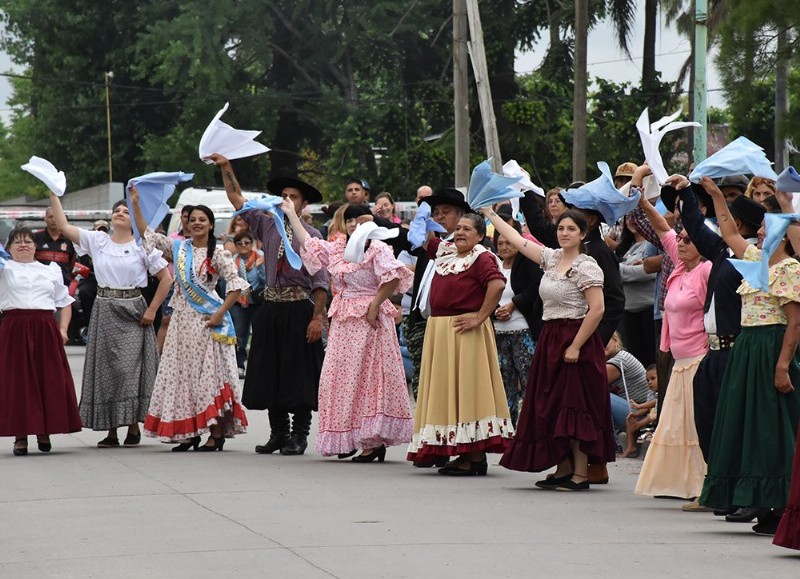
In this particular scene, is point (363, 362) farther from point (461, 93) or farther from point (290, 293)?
point (461, 93)

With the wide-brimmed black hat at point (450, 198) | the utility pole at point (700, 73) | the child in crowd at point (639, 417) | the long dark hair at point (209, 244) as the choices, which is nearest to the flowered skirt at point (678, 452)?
the child in crowd at point (639, 417)

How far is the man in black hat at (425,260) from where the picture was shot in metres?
11.6

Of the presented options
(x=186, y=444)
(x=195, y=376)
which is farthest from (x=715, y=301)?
(x=186, y=444)

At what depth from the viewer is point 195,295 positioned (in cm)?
1266

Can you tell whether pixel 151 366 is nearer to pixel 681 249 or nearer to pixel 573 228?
pixel 573 228

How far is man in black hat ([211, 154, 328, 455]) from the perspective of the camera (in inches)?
487

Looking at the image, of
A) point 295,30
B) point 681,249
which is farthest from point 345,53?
point 681,249

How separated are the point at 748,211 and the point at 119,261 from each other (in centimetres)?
579

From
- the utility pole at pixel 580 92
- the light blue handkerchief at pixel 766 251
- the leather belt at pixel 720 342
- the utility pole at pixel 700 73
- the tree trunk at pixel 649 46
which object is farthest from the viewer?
the tree trunk at pixel 649 46

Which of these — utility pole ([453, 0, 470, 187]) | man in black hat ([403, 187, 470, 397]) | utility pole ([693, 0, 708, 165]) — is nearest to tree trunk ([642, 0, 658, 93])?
utility pole ([453, 0, 470, 187])

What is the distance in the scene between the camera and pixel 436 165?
35.7 meters

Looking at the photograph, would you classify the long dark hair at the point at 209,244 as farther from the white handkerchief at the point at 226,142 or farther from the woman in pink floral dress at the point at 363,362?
the woman in pink floral dress at the point at 363,362

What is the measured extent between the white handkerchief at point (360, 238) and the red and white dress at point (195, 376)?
1.22 m

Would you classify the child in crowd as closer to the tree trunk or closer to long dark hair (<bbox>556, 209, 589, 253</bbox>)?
long dark hair (<bbox>556, 209, 589, 253</bbox>)
